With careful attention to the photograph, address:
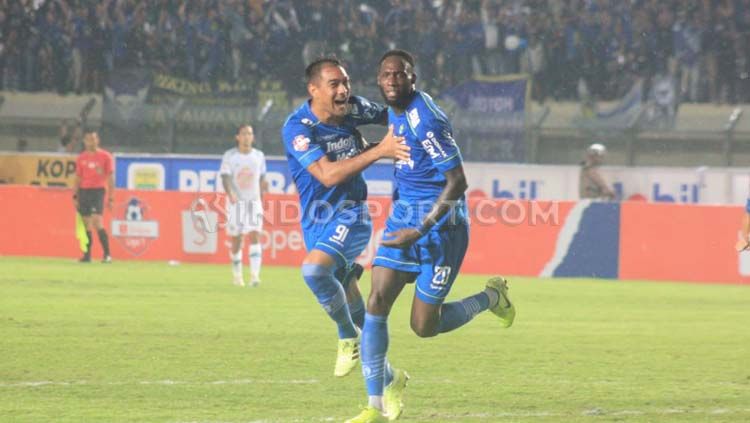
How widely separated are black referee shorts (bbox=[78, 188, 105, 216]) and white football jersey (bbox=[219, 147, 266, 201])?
3.81 meters

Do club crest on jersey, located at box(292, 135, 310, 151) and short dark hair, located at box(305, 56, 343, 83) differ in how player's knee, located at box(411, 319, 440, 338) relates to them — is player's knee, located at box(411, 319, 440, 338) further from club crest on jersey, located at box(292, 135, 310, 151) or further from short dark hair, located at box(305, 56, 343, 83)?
short dark hair, located at box(305, 56, 343, 83)

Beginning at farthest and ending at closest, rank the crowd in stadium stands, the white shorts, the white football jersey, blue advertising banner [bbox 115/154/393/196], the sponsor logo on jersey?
the crowd in stadium stands, blue advertising banner [bbox 115/154/393/196], the white football jersey, the white shorts, the sponsor logo on jersey

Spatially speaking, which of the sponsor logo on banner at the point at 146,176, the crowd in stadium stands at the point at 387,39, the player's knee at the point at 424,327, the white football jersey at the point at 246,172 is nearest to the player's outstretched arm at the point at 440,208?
the player's knee at the point at 424,327

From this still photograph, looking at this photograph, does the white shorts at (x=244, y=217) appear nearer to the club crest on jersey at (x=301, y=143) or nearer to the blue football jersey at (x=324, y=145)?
the blue football jersey at (x=324, y=145)

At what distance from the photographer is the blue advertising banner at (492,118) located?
22.5m

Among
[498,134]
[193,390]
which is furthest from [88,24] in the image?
[193,390]

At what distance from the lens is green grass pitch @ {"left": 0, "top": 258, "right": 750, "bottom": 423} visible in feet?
25.0

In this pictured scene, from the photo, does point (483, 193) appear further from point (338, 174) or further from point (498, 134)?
point (338, 174)

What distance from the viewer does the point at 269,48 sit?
26641 mm

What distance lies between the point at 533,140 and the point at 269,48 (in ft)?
21.5

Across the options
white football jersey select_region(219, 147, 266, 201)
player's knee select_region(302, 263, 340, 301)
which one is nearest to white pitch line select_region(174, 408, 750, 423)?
player's knee select_region(302, 263, 340, 301)

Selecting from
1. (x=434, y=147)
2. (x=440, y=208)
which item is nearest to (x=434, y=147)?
(x=434, y=147)

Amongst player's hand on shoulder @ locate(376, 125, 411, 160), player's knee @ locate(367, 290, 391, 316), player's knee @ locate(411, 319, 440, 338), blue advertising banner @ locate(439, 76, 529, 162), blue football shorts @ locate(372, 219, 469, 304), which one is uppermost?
blue advertising banner @ locate(439, 76, 529, 162)

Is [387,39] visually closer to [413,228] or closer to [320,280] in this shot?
[320,280]
